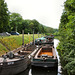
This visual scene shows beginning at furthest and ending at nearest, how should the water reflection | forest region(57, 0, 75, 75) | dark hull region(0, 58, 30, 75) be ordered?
1. the water reflection
2. dark hull region(0, 58, 30, 75)
3. forest region(57, 0, 75, 75)

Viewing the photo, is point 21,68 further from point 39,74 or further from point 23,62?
point 39,74

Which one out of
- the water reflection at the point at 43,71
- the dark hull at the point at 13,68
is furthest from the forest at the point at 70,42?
the dark hull at the point at 13,68

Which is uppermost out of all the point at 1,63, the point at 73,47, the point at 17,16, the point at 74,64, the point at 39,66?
the point at 17,16

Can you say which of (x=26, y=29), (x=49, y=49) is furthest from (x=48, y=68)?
(x=26, y=29)

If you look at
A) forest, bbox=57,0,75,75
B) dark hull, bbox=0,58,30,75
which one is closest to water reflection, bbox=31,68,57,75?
forest, bbox=57,0,75,75

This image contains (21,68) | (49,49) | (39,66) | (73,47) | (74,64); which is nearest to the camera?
(74,64)

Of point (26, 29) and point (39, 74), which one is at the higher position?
point (26, 29)

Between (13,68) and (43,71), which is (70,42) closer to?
(43,71)

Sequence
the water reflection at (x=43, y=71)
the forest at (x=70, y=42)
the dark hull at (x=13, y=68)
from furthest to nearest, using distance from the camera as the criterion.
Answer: the water reflection at (x=43, y=71) → the dark hull at (x=13, y=68) → the forest at (x=70, y=42)

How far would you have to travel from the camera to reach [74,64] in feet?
31.8

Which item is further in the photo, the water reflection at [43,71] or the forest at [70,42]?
the water reflection at [43,71]

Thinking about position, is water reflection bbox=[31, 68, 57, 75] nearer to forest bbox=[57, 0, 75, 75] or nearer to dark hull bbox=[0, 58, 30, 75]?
forest bbox=[57, 0, 75, 75]

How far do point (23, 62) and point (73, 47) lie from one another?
23.9 ft

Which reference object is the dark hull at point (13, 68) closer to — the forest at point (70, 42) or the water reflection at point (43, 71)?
the water reflection at point (43, 71)
